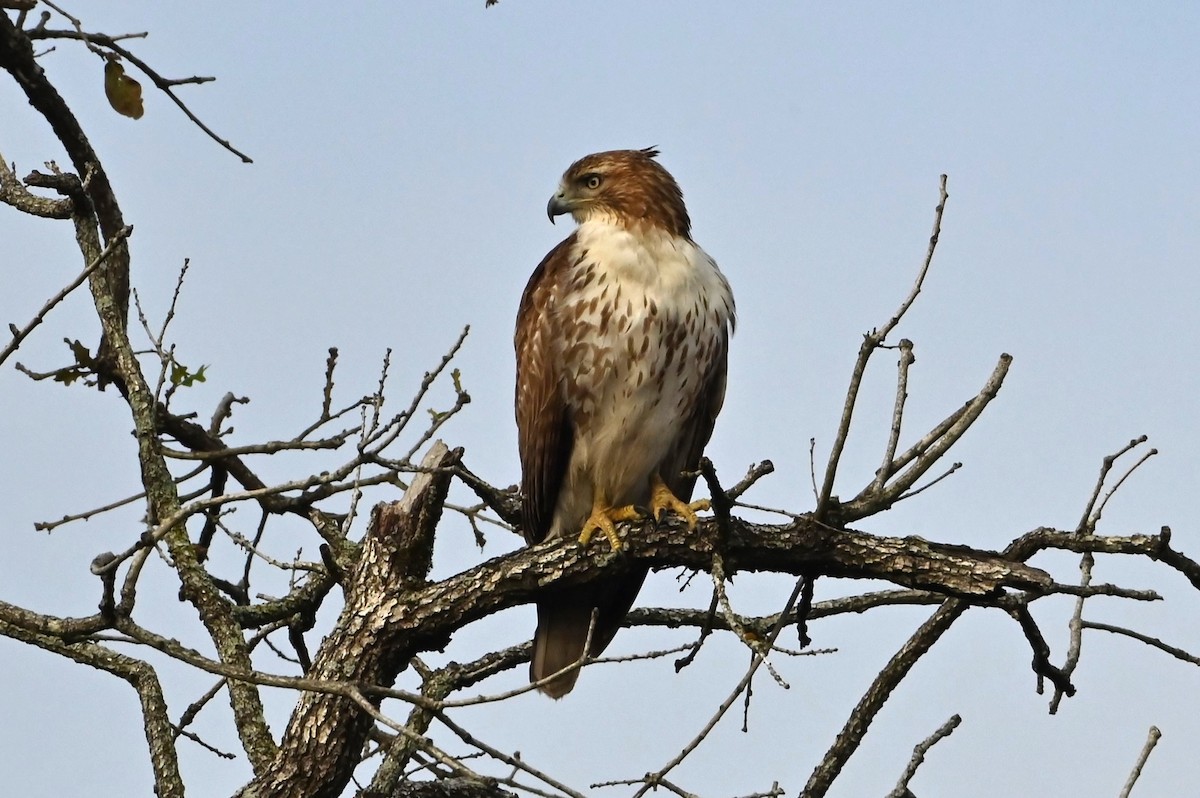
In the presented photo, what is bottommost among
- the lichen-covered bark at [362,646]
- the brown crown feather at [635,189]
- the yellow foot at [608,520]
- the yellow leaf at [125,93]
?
the lichen-covered bark at [362,646]

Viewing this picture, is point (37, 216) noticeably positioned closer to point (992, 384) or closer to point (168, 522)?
point (168, 522)

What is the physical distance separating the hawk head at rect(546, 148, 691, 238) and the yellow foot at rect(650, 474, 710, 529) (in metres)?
1.00

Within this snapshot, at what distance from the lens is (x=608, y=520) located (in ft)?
16.1

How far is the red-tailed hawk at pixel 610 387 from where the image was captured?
5.18 m

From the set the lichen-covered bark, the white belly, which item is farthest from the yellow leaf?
the white belly

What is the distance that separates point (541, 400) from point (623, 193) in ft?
3.22

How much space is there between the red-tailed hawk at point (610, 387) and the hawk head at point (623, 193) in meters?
0.03

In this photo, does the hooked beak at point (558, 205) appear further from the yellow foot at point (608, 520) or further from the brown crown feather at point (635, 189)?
the yellow foot at point (608, 520)

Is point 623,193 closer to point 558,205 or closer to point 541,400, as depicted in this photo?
point 558,205

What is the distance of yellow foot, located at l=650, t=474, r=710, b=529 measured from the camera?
4.86 m

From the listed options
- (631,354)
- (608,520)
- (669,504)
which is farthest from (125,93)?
(669,504)

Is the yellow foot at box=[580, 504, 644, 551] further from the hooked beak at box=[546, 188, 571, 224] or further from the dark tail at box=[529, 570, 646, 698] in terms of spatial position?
the hooked beak at box=[546, 188, 571, 224]

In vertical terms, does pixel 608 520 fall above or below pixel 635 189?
below

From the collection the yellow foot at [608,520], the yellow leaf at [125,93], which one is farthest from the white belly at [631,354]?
the yellow leaf at [125,93]
